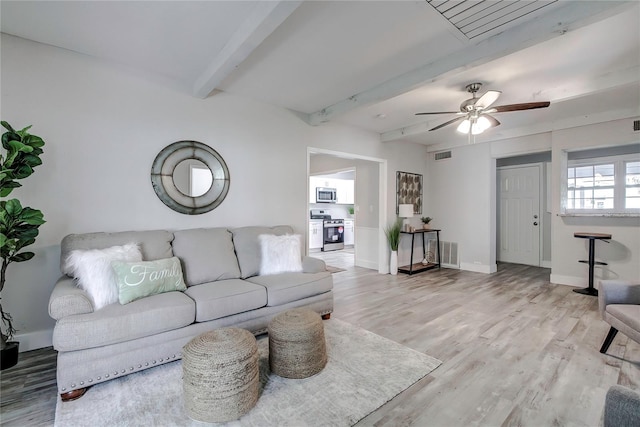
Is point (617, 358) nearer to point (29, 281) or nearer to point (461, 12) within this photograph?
point (461, 12)

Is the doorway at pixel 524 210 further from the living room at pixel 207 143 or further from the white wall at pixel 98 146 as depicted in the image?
the white wall at pixel 98 146

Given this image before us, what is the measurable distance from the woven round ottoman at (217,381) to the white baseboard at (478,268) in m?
5.16

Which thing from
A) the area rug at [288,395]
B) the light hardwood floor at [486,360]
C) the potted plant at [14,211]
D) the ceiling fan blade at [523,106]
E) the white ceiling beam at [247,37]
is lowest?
the light hardwood floor at [486,360]

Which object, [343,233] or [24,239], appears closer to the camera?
[24,239]

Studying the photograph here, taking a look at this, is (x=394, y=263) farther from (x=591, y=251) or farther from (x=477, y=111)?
(x=477, y=111)

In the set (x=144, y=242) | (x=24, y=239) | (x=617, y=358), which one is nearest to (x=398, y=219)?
(x=617, y=358)

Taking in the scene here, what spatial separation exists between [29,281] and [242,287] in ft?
5.96

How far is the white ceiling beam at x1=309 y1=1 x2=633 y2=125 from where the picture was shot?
1.96 meters

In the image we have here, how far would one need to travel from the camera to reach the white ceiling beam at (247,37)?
73.4 inches

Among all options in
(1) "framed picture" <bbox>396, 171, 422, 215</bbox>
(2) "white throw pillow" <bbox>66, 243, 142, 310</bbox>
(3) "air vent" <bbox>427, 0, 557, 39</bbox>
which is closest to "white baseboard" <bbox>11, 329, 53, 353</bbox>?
(2) "white throw pillow" <bbox>66, 243, 142, 310</bbox>

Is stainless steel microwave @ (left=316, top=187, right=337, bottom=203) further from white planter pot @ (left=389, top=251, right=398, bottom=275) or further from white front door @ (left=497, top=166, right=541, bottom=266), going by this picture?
white front door @ (left=497, top=166, right=541, bottom=266)

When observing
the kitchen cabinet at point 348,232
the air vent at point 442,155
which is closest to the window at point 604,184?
the air vent at point 442,155

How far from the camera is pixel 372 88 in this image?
133 inches

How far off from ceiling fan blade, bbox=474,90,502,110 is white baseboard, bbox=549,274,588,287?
335 cm
